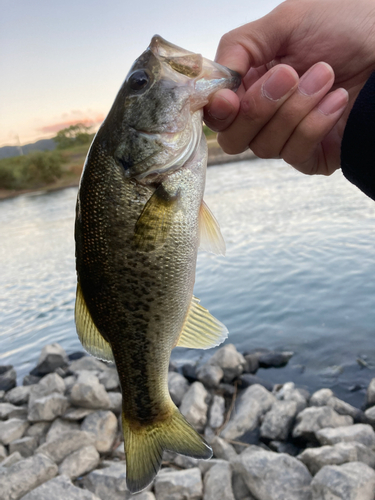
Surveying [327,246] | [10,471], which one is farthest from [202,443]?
[327,246]

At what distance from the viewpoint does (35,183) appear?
55.8m

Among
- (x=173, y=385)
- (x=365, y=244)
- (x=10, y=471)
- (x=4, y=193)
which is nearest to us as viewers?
(x=10, y=471)

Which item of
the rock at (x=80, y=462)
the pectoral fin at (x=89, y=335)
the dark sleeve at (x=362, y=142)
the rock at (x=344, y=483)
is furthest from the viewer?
the rock at (x=80, y=462)

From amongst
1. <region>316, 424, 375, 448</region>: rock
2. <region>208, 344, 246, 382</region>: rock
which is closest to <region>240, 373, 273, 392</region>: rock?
<region>208, 344, 246, 382</region>: rock

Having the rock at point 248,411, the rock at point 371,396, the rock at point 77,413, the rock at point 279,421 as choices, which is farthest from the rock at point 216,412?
the rock at point 371,396

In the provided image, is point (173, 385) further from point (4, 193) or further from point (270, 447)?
point (4, 193)

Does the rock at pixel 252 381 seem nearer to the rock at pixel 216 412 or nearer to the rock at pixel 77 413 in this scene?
the rock at pixel 216 412

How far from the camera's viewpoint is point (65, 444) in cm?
505

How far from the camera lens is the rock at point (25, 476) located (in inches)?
164

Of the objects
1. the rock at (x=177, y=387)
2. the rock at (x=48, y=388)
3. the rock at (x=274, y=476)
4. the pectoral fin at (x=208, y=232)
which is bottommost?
the rock at (x=177, y=387)

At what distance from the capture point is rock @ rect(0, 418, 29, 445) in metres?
5.70

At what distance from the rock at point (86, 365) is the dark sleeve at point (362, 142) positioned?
6.22m

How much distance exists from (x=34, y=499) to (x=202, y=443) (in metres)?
2.57

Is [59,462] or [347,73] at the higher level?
[347,73]
